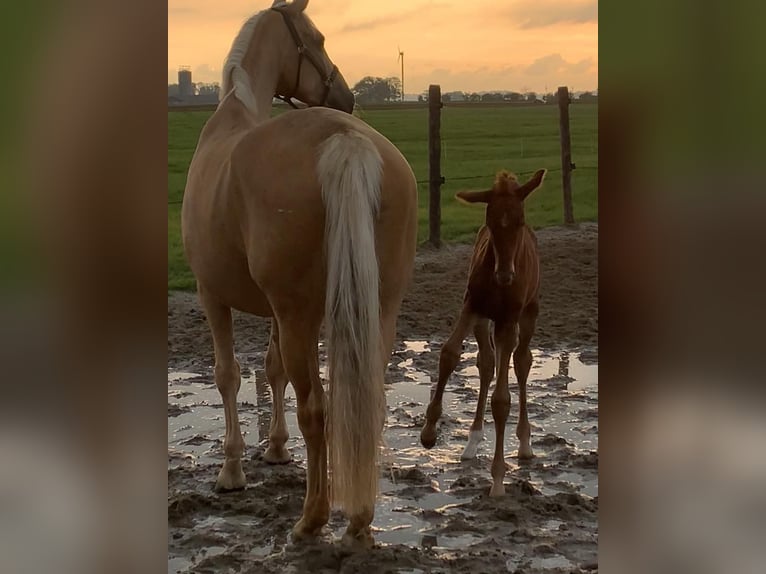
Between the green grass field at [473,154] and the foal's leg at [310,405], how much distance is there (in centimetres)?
541

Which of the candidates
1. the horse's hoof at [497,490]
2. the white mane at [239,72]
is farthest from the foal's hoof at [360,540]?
the white mane at [239,72]

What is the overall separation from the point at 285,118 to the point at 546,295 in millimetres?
5418

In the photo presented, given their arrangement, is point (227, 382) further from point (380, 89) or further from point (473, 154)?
point (473, 154)

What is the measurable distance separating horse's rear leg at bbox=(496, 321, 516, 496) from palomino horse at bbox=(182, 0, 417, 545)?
2.71ft

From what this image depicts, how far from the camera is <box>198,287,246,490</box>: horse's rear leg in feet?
12.2

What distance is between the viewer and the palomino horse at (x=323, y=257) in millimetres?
2721

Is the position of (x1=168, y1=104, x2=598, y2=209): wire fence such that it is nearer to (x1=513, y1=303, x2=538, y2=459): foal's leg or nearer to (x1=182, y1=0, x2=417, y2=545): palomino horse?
(x1=513, y1=303, x2=538, y2=459): foal's leg

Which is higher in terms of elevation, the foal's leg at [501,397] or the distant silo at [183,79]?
the distant silo at [183,79]

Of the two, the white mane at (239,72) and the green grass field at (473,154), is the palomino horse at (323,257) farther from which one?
the green grass field at (473,154)

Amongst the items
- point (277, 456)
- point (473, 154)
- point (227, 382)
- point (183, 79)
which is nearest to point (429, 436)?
point (277, 456)
